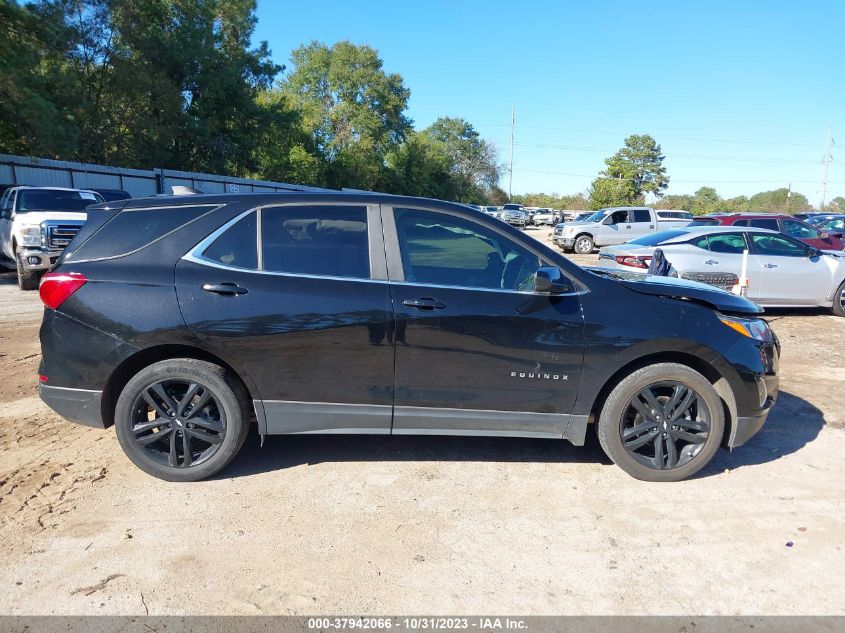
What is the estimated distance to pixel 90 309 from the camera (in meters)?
3.52

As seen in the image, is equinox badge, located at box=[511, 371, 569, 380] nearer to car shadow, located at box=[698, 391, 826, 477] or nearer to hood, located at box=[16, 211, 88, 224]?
car shadow, located at box=[698, 391, 826, 477]

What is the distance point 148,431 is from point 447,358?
201 centimetres

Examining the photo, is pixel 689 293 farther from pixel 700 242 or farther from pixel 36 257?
pixel 36 257

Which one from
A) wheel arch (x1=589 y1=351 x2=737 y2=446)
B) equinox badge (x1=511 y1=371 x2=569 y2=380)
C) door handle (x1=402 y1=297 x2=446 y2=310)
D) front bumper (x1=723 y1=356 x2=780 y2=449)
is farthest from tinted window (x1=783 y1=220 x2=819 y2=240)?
door handle (x1=402 y1=297 x2=446 y2=310)

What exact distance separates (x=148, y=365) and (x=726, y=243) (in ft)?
30.6

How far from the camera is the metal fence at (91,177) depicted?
58.5ft

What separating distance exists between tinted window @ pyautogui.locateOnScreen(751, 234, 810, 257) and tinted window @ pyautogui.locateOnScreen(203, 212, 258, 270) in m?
9.00

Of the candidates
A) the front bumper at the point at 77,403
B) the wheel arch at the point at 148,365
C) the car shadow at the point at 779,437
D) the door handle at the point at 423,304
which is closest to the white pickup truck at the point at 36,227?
the front bumper at the point at 77,403

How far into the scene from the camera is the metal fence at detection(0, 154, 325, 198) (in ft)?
58.5

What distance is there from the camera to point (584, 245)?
74.7ft

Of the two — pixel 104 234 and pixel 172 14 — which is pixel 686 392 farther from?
pixel 172 14

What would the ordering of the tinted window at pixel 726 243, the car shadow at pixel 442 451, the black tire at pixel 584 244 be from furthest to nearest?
the black tire at pixel 584 244, the tinted window at pixel 726 243, the car shadow at pixel 442 451

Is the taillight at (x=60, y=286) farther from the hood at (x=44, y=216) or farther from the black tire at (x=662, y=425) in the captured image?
the hood at (x=44, y=216)

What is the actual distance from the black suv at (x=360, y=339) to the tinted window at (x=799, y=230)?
13.2 metres
